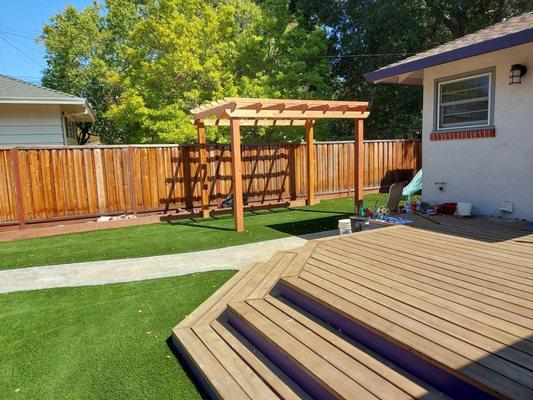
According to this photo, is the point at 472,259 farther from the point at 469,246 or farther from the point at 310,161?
the point at 310,161

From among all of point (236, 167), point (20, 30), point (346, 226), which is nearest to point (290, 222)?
point (236, 167)

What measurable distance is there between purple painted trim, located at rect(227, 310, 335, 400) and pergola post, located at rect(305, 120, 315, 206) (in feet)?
24.9

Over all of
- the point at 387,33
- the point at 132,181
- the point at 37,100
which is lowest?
the point at 132,181

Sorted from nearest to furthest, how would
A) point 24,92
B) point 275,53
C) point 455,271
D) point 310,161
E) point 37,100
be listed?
point 455,271, point 37,100, point 24,92, point 310,161, point 275,53

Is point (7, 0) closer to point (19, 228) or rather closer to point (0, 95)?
point (0, 95)

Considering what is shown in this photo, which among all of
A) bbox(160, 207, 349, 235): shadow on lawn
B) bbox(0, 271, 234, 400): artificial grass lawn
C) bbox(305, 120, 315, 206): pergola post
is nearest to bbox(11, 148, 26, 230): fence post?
bbox(160, 207, 349, 235): shadow on lawn

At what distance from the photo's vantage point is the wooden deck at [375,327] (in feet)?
6.86

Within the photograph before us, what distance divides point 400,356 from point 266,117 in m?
6.48

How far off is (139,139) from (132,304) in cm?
1415

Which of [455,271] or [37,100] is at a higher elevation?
[37,100]

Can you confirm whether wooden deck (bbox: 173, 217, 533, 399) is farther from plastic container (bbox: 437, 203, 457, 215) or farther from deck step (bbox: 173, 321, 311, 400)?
plastic container (bbox: 437, 203, 457, 215)

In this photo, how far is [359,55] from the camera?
60.1ft

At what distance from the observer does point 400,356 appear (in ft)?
7.63

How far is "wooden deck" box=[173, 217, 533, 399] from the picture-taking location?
2.09 m
